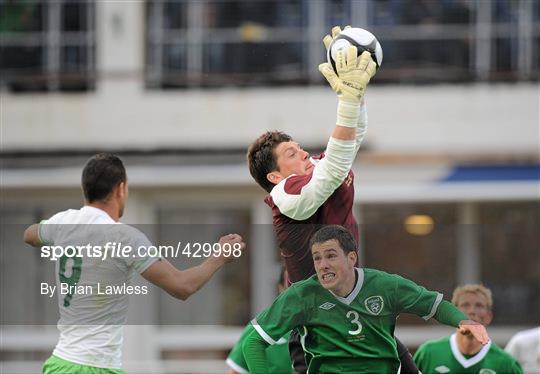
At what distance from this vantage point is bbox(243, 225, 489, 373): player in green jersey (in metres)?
6.64

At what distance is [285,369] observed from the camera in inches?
370

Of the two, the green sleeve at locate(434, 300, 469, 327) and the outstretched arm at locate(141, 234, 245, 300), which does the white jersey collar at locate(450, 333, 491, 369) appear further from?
the outstretched arm at locate(141, 234, 245, 300)

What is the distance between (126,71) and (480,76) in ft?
15.6

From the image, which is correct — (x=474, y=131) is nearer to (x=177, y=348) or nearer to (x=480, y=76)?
(x=480, y=76)

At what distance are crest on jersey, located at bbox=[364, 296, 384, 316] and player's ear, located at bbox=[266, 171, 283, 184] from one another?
30.3 inches

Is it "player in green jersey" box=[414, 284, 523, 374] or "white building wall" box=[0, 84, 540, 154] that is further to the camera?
"white building wall" box=[0, 84, 540, 154]

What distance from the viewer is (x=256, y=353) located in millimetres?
6719

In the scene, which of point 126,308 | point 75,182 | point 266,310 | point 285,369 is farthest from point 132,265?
point 75,182

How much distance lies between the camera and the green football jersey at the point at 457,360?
879cm

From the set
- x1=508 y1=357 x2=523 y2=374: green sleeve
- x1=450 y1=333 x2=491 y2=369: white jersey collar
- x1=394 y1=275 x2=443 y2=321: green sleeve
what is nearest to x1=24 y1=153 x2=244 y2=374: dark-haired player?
x1=394 y1=275 x2=443 y2=321: green sleeve

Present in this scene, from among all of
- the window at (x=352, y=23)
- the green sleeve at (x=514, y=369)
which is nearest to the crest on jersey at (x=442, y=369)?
the green sleeve at (x=514, y=369)

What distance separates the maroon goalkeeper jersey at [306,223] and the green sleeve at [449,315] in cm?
58

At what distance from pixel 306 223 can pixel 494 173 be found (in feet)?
39.5

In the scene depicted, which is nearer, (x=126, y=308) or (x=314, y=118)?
(x=126, y=308)
